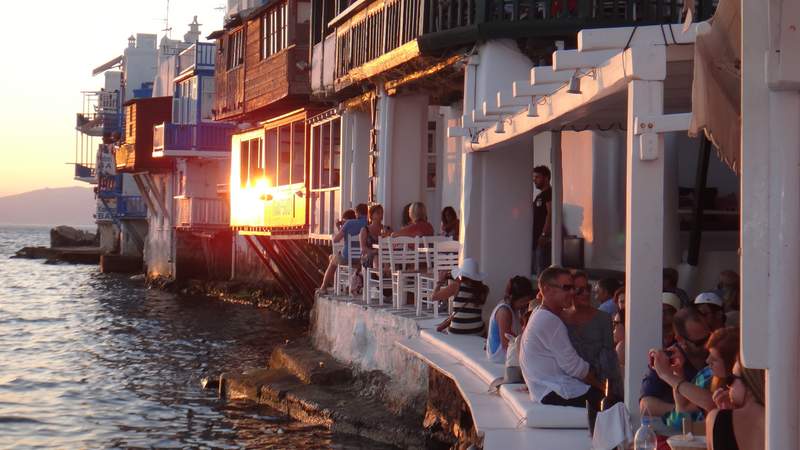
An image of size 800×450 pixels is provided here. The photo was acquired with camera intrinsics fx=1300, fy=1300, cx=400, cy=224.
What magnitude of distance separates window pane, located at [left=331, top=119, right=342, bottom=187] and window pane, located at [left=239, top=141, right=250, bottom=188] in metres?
5.90

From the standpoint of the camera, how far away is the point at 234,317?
32500 mm

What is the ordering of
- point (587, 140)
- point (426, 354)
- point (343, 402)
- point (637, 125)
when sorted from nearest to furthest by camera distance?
point (637, 125), point (426, 354), point (343, 402), point (587, 140)

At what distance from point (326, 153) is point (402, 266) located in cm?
811

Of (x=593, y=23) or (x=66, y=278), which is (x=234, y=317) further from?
(x=66, y=278)

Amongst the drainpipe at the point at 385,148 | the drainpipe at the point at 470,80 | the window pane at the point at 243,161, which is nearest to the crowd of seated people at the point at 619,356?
the drainpipe at the point at 470,80

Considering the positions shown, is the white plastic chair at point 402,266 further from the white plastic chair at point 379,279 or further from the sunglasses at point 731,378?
the sunglasses at point 731,378

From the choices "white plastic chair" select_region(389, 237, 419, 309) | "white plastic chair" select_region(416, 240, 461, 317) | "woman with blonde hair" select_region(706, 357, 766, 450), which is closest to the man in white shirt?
"woman with blonde hair" select_region(706, 357, 766, 450)

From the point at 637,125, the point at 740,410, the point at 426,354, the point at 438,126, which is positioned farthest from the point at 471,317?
the point at 438,126

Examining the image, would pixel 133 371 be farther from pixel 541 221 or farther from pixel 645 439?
pixel 645 439

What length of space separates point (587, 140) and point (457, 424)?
235 inches

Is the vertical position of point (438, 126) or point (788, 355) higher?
point (438, 126)

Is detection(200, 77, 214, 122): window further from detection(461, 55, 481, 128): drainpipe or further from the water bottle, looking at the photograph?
the water bottle

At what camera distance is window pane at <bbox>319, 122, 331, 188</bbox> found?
2358 centimetres

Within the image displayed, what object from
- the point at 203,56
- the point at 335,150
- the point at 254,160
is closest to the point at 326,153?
the point at 335,150
